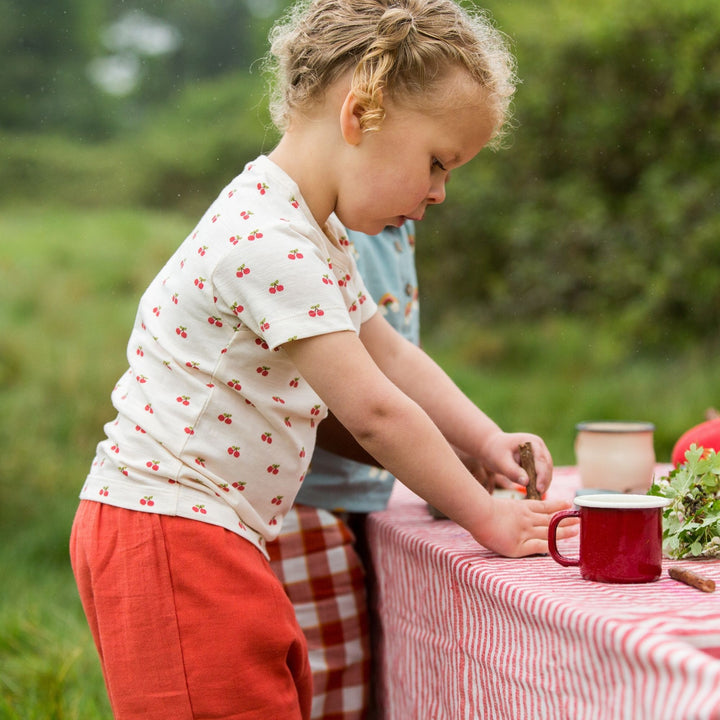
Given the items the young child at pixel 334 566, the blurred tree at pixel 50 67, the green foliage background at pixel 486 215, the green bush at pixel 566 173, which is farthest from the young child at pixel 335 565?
the blurred tree at pixel 50 67

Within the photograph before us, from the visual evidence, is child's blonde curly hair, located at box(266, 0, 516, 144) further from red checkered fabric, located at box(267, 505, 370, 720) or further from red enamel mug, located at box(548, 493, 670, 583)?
red checkered fabric, located at box(267, 505, 370, 720)

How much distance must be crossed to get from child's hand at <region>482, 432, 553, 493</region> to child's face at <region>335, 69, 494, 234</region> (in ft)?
1.50

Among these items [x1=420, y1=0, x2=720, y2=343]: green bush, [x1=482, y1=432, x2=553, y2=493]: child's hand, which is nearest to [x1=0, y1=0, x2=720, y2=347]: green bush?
[x1=420, y1=0, x2=720, y2=343]: green bush

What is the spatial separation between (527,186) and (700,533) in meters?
6.37

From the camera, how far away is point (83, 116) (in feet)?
22.7

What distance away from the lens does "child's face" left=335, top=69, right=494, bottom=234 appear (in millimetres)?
1493

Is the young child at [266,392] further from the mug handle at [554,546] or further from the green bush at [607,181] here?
the green bush at [607,181]

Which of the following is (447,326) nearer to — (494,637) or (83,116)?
(83,116)

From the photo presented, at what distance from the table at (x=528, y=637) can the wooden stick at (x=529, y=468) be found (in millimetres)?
127

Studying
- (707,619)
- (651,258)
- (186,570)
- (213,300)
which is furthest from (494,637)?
(651,258)

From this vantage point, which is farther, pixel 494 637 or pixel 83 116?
pixel 83 116

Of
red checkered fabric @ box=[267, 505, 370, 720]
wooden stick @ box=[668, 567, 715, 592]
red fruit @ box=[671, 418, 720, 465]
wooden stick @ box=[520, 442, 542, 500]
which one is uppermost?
red fruit @ box=[671, 418, 720, 465]

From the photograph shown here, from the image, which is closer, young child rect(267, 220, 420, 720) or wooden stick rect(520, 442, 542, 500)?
wooden stick rect(520, 442, 542, 500)

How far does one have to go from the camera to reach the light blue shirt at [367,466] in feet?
6.70
